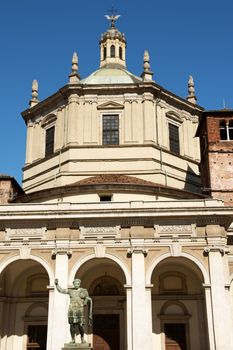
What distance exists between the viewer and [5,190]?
27.1 metres

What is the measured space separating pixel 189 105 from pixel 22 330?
57.7 feet

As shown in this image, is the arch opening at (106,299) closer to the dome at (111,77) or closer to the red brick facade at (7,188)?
the red brick facade at (7,188)

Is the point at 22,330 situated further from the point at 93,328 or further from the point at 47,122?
the point at 47,122

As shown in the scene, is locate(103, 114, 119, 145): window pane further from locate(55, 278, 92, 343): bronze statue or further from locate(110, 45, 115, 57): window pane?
locate(55, 278, 92, 343): bronze statue

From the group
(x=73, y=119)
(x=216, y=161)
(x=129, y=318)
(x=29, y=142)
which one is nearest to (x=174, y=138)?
(x=216, y=161)

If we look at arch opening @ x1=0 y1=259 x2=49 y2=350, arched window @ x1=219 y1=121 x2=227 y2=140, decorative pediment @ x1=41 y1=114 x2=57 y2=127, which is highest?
decorative pediment @ x1=41 y1=114 x2=57 y2=127

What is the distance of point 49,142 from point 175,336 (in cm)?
1447

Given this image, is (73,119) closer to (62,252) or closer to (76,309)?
(62,252)

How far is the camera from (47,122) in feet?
101

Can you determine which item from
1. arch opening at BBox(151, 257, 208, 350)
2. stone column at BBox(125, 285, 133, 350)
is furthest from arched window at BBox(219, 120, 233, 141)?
stone column at BBox(125, 285, 133, 350)

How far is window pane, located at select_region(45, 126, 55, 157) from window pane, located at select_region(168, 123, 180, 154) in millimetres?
7395

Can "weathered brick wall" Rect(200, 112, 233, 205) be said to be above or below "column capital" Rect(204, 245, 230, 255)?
above

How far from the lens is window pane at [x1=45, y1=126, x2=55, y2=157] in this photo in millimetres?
29797

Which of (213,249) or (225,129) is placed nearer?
(213,249)
